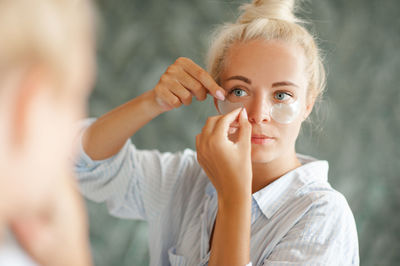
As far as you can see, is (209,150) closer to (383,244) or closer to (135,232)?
(135,232)

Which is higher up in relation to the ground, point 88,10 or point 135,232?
point 88,10

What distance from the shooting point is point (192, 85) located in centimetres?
84

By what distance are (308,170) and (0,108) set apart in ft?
2.43

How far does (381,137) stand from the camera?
1.57 m

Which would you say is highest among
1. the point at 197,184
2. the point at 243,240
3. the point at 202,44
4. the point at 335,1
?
the point at 335,1

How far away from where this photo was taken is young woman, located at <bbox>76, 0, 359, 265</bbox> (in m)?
0.68

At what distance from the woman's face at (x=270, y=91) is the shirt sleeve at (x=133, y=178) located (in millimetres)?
257

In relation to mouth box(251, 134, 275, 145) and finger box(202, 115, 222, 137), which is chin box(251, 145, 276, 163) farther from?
finger box(202, 115, 222, 137)

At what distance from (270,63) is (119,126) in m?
0.39

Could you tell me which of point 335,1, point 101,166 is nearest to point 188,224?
point 101,166

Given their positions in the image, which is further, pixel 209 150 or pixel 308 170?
pixel 308 170

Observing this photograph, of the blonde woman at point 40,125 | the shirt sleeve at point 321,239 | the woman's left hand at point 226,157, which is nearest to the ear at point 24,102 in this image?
the blonde woman at point 40,125

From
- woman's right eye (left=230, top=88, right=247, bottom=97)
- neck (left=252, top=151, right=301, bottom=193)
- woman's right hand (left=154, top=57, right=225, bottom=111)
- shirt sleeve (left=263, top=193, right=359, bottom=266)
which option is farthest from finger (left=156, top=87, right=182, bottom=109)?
shirt sleeve (left=263, top=193, right=359, bottom=266)

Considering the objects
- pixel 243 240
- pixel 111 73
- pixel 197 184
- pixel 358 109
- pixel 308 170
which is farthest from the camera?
pixel 358 109
